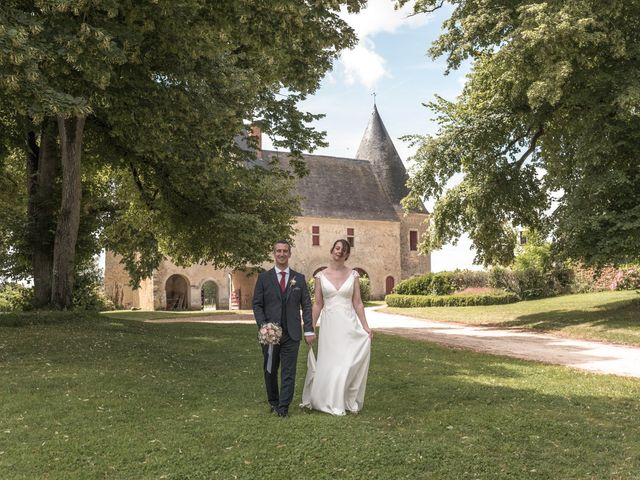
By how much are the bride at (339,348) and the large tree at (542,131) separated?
1097 cm

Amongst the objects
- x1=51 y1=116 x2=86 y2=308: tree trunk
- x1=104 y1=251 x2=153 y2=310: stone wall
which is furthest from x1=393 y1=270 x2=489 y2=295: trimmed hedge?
x1=51 y1=116 x2=86 y2=308: tree trunk

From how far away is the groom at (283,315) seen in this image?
6645 millimetres

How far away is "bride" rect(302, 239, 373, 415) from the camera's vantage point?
267 inches

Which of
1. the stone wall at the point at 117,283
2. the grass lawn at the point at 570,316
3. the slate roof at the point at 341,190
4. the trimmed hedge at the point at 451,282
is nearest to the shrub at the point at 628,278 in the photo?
the grass lawn at the point at 570,316

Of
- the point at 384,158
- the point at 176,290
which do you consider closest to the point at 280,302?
the point at 176,290

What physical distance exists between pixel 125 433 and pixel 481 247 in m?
17.5

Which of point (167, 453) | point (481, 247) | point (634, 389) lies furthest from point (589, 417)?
point (481, 247)

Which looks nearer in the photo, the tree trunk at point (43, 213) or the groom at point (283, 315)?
the groom at point (283, 315)

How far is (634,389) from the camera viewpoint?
855 centimetres

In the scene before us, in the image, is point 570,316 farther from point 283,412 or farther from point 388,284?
point 388,284

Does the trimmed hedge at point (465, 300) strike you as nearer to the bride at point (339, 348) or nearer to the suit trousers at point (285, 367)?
the bride at point (339, 348)

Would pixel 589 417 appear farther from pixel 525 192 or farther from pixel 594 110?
pixel 525 192

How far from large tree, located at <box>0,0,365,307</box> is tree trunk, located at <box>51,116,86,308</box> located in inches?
1.1

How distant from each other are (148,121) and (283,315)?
23.7 feet
